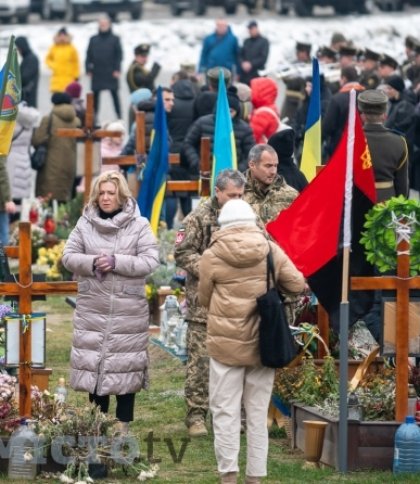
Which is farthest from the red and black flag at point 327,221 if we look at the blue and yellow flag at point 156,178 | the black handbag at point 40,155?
the black handbag at point 40,155

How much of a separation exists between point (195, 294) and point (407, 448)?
5.95 feet

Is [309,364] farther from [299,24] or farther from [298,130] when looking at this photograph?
[299,24]

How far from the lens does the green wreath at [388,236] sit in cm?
1067

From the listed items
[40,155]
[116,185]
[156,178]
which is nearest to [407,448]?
[116,185]

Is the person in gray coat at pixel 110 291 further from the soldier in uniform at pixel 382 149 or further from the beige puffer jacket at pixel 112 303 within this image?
the soldier in uniform at pixel 382 149

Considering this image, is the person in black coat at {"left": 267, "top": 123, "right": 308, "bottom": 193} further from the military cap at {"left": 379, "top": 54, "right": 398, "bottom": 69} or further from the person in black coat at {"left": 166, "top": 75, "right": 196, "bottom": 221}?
the military cap at {"left": 379, "top": 54, "right": 398, "bottom": 69}

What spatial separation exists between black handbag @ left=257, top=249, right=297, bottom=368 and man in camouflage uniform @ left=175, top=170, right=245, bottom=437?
1.10 m

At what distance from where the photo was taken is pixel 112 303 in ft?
35.9

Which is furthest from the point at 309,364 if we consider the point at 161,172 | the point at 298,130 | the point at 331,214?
the point at 298,130

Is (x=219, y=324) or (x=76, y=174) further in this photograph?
(x=76, y=174)

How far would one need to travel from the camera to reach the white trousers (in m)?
10.0

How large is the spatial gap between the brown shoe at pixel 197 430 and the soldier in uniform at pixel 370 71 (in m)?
8.99

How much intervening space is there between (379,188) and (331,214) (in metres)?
2.00

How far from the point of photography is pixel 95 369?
36.0ft
